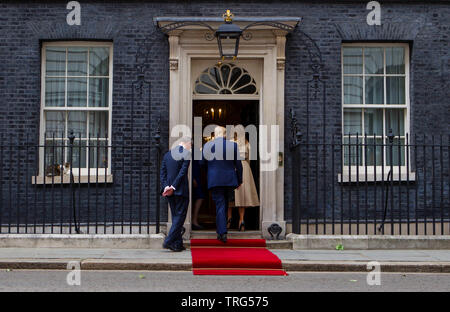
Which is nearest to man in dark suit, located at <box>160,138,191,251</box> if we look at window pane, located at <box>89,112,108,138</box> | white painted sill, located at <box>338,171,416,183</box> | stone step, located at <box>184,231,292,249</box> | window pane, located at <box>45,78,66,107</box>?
stone step, located at <box>184,231,292,249</box>

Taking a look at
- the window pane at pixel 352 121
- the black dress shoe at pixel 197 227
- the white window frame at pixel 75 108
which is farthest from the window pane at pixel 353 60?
the white window frame at pixel 75 108

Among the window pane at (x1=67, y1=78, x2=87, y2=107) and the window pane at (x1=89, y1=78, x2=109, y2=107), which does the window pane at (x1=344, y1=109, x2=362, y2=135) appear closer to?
the window pane at (x1=89, y1=78, x2=109, y2=107)

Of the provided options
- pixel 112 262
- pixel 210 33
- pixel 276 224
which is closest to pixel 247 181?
pixel 276 224

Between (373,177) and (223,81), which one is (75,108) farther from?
(373,177)

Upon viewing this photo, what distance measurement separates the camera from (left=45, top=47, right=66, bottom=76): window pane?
11023 millimetres

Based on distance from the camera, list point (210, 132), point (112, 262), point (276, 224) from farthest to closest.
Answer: point (210, 132), point (276, 224), point (112, 262)

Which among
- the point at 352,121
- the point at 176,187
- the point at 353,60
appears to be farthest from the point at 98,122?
the point at 353,60

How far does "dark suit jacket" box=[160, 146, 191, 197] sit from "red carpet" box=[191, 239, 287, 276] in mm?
1009

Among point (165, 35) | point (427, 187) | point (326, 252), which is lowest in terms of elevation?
point (326, 252)

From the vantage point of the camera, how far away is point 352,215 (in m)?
10.8

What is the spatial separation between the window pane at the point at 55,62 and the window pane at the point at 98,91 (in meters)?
0.57

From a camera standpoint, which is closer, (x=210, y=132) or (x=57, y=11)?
(x=57, y=11)

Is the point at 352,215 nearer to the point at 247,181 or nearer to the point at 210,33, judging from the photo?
the point at 247,181

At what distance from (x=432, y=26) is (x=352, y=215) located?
12.3 ft
